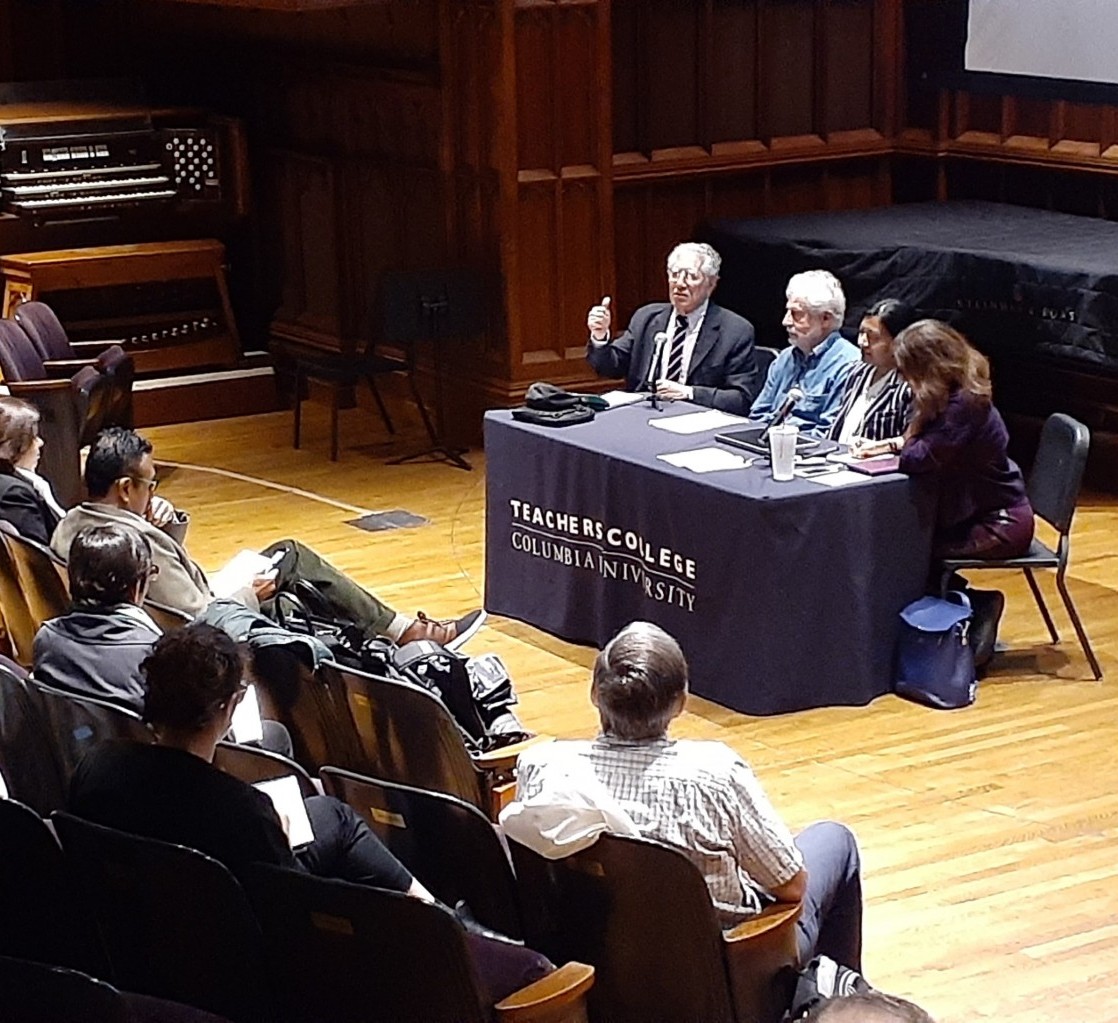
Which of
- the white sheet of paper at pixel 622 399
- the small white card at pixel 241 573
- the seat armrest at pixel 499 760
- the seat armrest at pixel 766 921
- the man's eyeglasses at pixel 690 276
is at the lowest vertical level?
the seat armrest at pixel 499 760

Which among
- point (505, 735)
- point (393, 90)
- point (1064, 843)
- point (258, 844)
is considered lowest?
point (1064, 843)

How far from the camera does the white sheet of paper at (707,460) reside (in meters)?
6.46

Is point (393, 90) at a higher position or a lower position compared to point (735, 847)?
higher

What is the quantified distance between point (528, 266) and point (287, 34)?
2.10 m

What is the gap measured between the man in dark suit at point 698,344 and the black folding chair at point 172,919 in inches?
160

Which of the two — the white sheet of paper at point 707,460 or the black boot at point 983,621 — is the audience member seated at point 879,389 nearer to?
the white sheet of paper at point 707,460

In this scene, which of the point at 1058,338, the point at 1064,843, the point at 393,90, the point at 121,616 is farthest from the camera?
the point at 393,90

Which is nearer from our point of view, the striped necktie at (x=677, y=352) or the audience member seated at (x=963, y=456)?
the audience member seated at (x=963, y=456)

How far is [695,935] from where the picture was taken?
361 centimetres

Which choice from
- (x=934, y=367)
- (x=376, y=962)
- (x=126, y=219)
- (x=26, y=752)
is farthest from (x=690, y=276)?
(x=376, y=962)

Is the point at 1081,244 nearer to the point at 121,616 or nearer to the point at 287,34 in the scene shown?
the point at 287,34

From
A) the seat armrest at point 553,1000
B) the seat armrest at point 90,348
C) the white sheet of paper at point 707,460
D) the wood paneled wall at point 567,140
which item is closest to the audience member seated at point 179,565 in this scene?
the white sheet of paper at point 707,460

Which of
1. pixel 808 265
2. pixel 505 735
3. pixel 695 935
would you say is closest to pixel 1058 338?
pixel 808 265

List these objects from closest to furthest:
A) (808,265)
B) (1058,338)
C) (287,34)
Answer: (1058,338) < (808,265) < (287,34)
